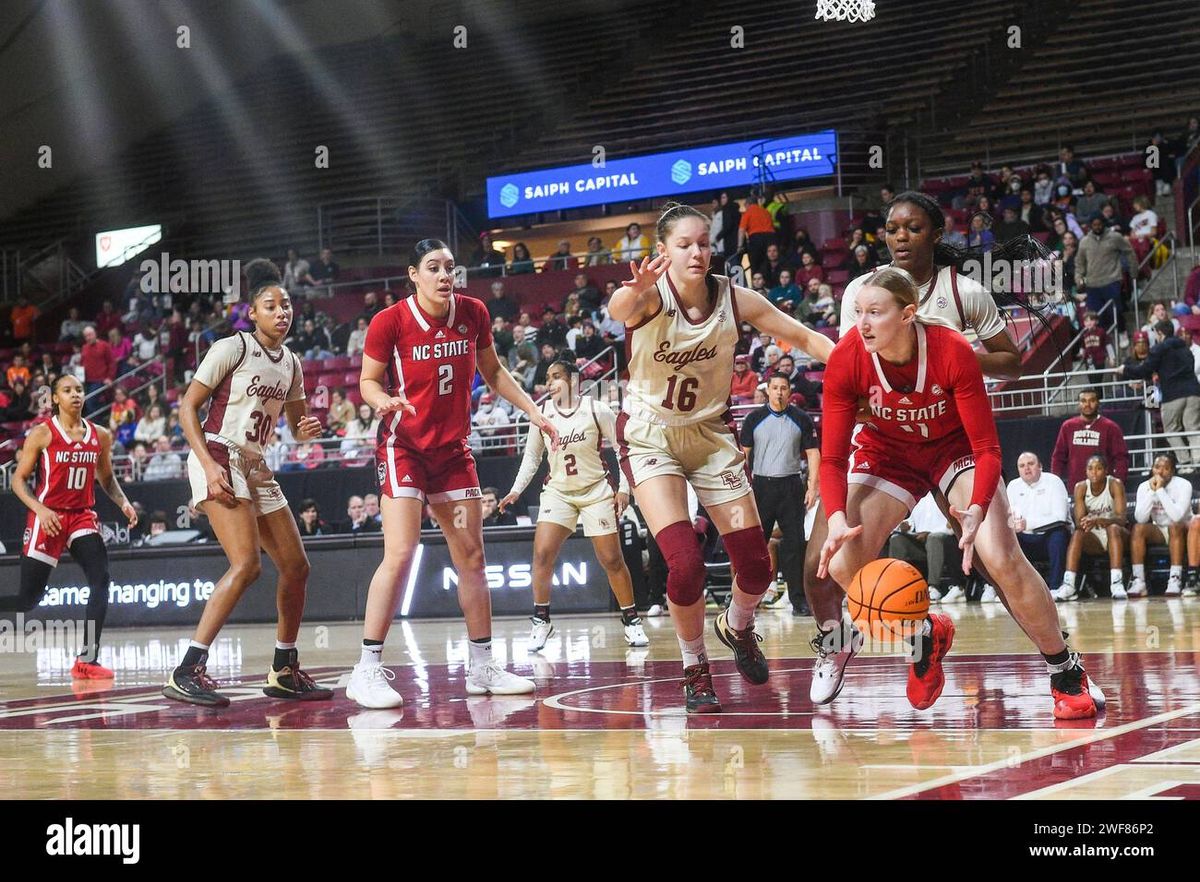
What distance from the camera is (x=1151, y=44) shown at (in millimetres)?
23500

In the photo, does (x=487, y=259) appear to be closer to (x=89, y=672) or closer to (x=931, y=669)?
(x=89, y=672)

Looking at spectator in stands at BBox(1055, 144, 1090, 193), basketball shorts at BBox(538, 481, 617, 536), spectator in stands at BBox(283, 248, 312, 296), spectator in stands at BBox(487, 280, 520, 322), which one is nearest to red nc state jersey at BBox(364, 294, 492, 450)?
basketball shorts at BBox(538, 481, 617, 536)

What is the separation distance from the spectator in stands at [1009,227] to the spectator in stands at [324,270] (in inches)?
459

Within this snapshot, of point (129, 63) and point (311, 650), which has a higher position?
point (129, 63)

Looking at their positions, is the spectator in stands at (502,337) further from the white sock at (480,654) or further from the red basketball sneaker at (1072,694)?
the red basketball sneaker at (1072,694)

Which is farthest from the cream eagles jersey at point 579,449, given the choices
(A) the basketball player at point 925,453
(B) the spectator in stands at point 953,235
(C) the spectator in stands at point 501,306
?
(C) the spectator in stands at point 501,306

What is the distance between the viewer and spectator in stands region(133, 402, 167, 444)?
70.4 feet

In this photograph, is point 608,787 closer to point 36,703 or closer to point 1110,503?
point 36,703

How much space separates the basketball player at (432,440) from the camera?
7.14 metres

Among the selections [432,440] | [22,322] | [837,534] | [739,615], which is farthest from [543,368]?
[22,322]

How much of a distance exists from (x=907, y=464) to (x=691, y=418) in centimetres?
98

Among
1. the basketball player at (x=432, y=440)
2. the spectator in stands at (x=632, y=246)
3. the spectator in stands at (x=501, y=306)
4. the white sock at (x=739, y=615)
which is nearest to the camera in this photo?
the white sock at (x=739, y=615)
